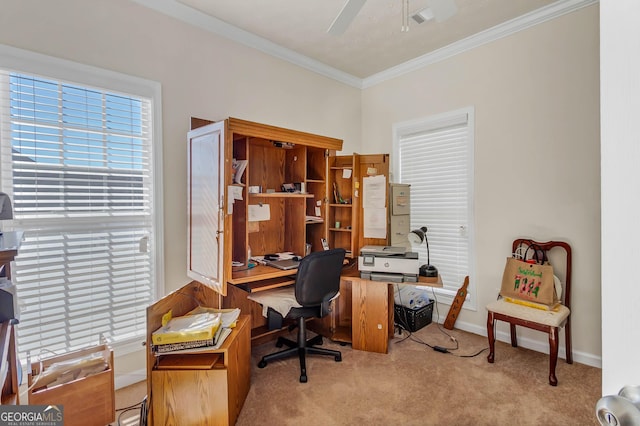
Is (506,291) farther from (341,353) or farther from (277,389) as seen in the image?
(277,389)

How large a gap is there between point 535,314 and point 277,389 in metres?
1.97

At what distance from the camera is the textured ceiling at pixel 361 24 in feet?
8.12

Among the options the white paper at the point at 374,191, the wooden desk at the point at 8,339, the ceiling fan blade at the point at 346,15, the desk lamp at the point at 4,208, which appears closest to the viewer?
the wooden desk at the point at 8,339

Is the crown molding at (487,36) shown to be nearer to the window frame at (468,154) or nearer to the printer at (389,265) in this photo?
the window frame at (468,154)

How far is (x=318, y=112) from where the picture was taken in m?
3.57

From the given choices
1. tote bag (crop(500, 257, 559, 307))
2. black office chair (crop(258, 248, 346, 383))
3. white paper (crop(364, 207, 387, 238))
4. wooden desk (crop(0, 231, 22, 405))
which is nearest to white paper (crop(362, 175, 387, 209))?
white paper (crop(364, 207, 387, 238))

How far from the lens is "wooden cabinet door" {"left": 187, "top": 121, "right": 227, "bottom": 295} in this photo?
2150 mm

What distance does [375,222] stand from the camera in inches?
119

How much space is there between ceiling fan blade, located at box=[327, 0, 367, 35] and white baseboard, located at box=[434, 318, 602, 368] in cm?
293

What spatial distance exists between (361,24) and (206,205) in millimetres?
2023

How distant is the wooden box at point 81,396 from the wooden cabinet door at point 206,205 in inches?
30.4

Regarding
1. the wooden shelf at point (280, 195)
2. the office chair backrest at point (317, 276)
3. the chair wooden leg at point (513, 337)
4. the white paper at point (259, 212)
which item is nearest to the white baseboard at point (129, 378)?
the office chair backrest at point (317, 276)

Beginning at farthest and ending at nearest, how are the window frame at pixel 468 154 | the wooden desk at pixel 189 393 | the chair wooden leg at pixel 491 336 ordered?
the window frame at pixel 468 154, the chair wooden leg at pixel 491 336, the wooden desk at pixel 189 393
